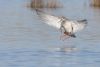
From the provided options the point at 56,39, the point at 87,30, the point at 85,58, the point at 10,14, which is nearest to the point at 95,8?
the point at 10,14

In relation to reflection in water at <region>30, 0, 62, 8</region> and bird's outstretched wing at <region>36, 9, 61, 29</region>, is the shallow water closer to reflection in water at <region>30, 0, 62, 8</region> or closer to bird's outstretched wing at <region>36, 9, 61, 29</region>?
bird's outstretched wing at <region>36, 9, 61, 29</region>

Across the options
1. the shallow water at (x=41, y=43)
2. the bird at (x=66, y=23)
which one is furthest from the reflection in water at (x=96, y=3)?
the bird at (x=66, y=23)

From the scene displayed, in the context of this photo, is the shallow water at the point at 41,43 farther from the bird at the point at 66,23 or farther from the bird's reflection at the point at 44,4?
the bird's reflection at the point at 44,4

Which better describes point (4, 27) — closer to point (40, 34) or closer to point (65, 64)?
point (40, 34)

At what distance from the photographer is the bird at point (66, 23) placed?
11078 millimetres

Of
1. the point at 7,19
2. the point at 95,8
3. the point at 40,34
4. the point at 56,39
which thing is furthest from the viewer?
the point at 95,8

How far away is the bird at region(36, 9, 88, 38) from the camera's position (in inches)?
436

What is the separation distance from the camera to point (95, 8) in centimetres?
1938

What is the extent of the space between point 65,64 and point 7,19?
776 centimetres

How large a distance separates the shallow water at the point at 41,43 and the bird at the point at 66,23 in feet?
0.98

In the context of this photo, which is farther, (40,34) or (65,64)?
(40,34)

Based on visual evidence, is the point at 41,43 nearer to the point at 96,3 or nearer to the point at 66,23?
the point at 66,23

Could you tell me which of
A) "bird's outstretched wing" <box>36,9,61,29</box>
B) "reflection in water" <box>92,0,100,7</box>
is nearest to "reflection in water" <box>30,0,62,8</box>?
"reflection in water" <box>92,0,100,7</box>

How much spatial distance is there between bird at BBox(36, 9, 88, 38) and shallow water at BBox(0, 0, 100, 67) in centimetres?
30
